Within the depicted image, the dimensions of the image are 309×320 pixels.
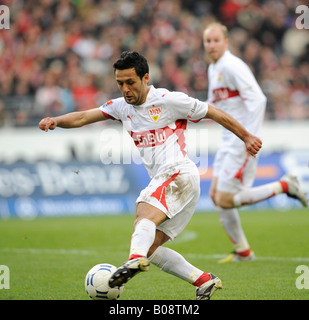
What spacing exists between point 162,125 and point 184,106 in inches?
10.4

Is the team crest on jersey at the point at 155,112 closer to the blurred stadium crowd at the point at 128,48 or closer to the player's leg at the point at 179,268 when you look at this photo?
the player's leg at the point at 179,268

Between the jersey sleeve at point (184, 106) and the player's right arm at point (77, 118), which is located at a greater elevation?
the jersey sleeve at point (184, 106)

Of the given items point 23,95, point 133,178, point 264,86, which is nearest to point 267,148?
point 264,86

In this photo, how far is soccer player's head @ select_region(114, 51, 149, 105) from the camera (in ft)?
18.5

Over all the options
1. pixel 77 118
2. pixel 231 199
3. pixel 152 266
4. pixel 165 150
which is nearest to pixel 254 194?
pixel 231 199

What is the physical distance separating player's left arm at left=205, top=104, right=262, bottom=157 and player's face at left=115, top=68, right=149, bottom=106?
25.7 inches

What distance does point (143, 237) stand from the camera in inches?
208

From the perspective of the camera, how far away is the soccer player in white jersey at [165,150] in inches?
222

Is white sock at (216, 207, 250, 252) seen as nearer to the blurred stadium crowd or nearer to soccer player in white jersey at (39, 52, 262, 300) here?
soccer player in white jersey at (39, 52, 262, 300)

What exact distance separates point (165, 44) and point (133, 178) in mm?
5870

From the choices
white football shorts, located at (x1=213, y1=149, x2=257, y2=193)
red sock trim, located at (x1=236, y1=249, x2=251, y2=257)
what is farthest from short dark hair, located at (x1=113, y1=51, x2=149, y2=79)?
red sock trim, located at (x1=236, y1=249, x2=251, y2=257)

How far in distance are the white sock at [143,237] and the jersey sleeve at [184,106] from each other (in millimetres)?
1087

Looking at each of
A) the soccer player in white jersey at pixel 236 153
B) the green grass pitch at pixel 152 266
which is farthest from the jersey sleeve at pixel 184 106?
the soccer player in white jersey at pixel 236 153
